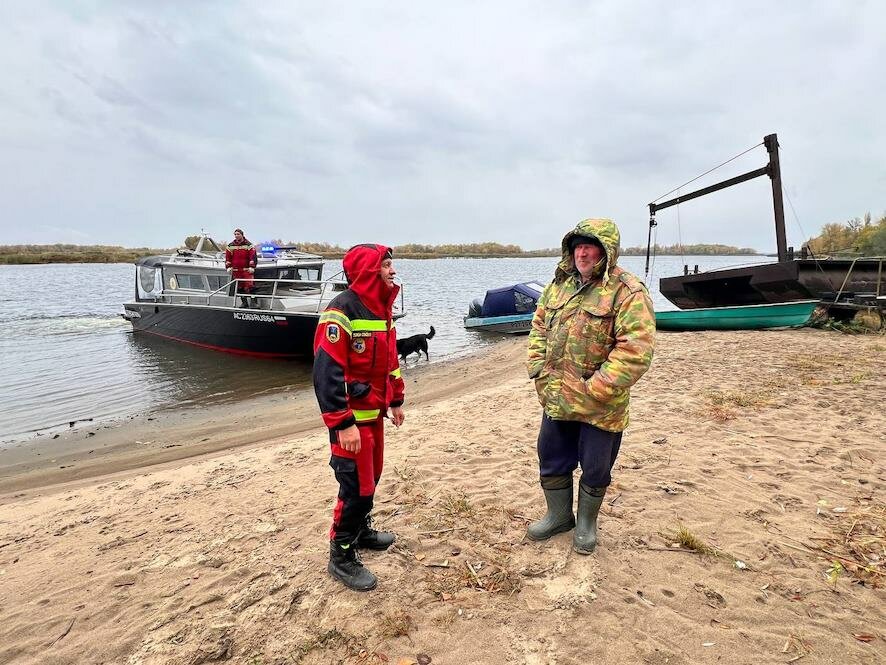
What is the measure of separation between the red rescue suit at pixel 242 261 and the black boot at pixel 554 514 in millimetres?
11414

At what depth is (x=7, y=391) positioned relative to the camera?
412 inches

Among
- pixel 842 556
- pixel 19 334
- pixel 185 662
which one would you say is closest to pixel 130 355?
pixel 19 334

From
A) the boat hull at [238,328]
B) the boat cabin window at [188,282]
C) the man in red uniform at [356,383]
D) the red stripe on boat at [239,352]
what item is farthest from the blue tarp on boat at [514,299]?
the man in red uniform at [356,383]

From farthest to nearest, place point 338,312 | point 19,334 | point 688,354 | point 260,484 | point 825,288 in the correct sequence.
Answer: point 19,334, point 825,288, point 688,354, point 260,484, point 338,312

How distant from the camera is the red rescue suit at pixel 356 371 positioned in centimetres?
259

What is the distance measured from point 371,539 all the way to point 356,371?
1337 mm

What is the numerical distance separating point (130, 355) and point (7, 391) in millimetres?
3918

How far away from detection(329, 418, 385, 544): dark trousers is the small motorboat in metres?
14.8

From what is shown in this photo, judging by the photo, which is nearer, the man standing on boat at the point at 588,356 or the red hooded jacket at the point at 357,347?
the red hooded jacket at the point at 357,347

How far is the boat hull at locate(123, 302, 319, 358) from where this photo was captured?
12.0 m

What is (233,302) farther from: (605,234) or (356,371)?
(605,234)

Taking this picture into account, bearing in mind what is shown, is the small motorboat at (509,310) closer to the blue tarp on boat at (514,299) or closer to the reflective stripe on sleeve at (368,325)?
the blue tarp on boat at (514,299)

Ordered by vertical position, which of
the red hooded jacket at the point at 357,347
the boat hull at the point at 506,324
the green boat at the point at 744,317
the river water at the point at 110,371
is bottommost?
the river water at the point at 110,371

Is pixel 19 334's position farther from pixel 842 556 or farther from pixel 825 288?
pixel 825 288
